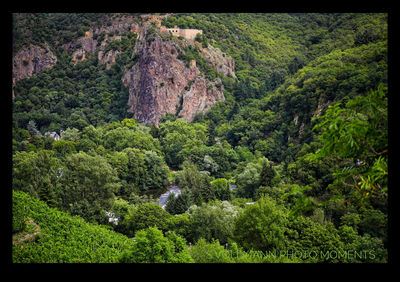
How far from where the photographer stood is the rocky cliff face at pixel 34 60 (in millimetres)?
61525

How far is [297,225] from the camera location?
50.3 feet

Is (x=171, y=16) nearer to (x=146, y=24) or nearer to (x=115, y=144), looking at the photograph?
(x=146, y=24)

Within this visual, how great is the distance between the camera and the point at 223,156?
44.9 meters

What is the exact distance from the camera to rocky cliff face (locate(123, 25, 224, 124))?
6769 cm

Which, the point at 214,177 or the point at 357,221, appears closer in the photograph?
the point at 357,221

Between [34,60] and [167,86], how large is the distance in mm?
27269

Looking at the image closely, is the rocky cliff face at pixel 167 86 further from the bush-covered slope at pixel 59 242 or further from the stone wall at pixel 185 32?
the bush-covered slope at pixel 59 242

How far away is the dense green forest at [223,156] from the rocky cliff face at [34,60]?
1.48 metres

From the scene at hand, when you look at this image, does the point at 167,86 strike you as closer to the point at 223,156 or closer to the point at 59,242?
the point at 223,156

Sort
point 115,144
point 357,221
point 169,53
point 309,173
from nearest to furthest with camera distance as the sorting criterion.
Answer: point 357,221
point 309,173
point 115,144
point 169,53

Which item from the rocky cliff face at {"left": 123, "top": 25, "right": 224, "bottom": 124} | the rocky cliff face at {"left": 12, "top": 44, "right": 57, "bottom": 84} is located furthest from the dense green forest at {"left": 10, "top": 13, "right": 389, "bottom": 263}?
the rocky cliff face at {"left": 123, "top": 25, "right": 224, "bottom": 124}

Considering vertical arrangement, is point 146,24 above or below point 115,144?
above
